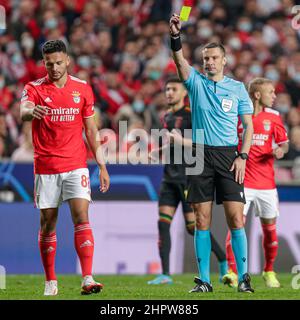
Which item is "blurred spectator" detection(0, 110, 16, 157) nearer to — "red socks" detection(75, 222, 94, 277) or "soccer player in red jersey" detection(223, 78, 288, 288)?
"soccer player in red jersey" detection(223, 78, 288, 288)

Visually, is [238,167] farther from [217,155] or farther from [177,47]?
[177,47]

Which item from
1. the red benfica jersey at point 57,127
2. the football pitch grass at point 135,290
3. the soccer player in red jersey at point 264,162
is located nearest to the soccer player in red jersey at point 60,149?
the red benfica jersey at point 57,127

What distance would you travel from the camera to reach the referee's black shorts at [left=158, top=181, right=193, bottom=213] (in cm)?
1299

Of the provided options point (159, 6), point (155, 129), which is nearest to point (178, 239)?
point (155, 129)

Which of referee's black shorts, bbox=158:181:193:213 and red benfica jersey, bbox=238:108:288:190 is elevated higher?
red benfica jersey, bbox=238:108:288:190

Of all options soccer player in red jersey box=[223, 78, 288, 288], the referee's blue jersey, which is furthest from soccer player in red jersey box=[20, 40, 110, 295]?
soccer player in red jersey box=[223, 78, 288, 288]

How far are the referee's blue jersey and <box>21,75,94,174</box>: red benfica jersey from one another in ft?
3.76

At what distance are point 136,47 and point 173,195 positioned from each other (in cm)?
768

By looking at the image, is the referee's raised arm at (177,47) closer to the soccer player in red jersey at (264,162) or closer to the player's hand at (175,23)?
the player's hand at (175,23)

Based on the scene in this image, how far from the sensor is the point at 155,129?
56.0ft

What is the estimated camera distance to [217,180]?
9.91 m

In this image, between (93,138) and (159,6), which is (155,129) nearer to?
(159,6)

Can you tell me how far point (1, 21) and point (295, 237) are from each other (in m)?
8.36

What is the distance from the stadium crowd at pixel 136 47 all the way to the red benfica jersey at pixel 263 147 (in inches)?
195
